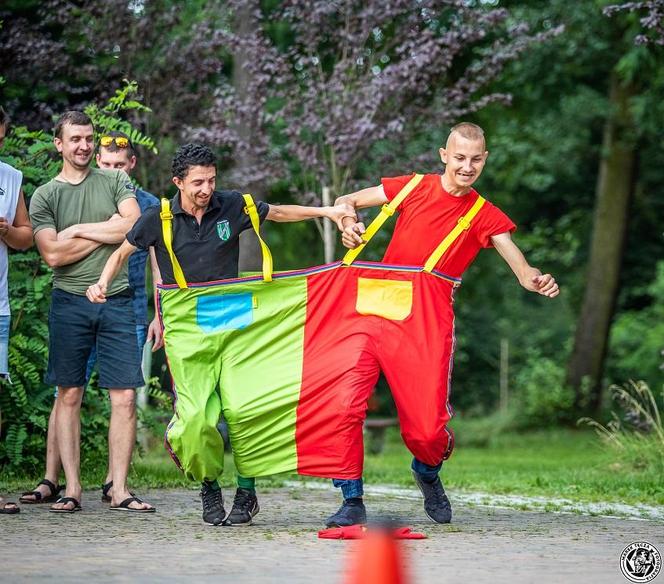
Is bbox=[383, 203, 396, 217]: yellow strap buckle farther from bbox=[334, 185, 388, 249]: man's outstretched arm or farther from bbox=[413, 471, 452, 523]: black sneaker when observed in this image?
bbox=[413, 471, 452, 523]: black sneaker

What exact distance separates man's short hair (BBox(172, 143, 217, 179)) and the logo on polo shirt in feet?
1.07

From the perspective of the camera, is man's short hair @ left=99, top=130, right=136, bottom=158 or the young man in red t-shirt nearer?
the young man in red t-shirt

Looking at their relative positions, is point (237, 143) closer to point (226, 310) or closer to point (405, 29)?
point (405, 29)

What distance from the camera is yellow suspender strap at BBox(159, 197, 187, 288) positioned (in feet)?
21.9

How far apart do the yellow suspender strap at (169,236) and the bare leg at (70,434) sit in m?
1.20

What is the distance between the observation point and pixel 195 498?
26.6 ft

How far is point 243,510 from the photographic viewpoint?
6742 millimetres

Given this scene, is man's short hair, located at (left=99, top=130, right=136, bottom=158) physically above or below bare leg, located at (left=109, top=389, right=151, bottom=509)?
above

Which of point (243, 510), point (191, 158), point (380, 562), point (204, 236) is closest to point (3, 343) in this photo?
point (204, 236)

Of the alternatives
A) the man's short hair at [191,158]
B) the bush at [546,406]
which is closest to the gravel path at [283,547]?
the man's short hair at [191,158]

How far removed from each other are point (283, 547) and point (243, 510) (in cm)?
99

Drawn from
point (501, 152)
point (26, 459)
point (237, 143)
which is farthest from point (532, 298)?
point (26, 459)

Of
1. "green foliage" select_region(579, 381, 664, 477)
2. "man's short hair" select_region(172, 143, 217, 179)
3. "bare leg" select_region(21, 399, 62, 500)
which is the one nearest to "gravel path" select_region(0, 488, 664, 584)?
"bare leg" select_region(21, 399, 62, 500)

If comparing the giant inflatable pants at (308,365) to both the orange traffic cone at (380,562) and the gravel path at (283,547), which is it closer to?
the gravel path at (283,547)
